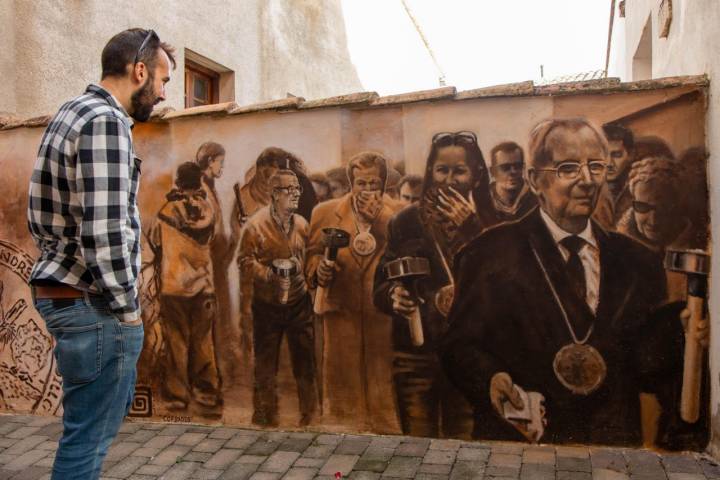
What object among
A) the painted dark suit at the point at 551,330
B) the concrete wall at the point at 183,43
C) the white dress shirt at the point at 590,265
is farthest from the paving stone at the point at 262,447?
the concrete wall at the point at 183,43

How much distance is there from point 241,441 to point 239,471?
1.64 feet

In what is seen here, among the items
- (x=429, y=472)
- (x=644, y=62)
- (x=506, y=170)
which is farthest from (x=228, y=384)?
(x=644, y=62)

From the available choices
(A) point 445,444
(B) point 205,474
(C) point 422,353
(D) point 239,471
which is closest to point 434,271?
(C) point 422,353

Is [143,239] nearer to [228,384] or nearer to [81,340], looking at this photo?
[228,384]

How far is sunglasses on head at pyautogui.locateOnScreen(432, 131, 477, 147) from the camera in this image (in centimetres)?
422

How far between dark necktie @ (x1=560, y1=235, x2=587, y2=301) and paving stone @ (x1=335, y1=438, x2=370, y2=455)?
1.62m

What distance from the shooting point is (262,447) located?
4.38m

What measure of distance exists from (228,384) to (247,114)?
187 cm

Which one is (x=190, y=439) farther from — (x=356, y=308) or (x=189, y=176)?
(x=189, y=176)

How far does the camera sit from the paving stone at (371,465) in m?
3.95

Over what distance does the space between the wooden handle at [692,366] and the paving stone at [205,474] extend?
107 inches

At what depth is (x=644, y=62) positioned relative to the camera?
773 centimetres

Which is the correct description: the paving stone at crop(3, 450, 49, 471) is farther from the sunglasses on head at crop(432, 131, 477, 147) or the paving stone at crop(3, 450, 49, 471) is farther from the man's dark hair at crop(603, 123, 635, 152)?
the man's dark hair at crop(603, 123, 635, 152)

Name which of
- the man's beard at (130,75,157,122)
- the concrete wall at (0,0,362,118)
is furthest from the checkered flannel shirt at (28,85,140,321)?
the concrete wall at (0,0,362,118)
